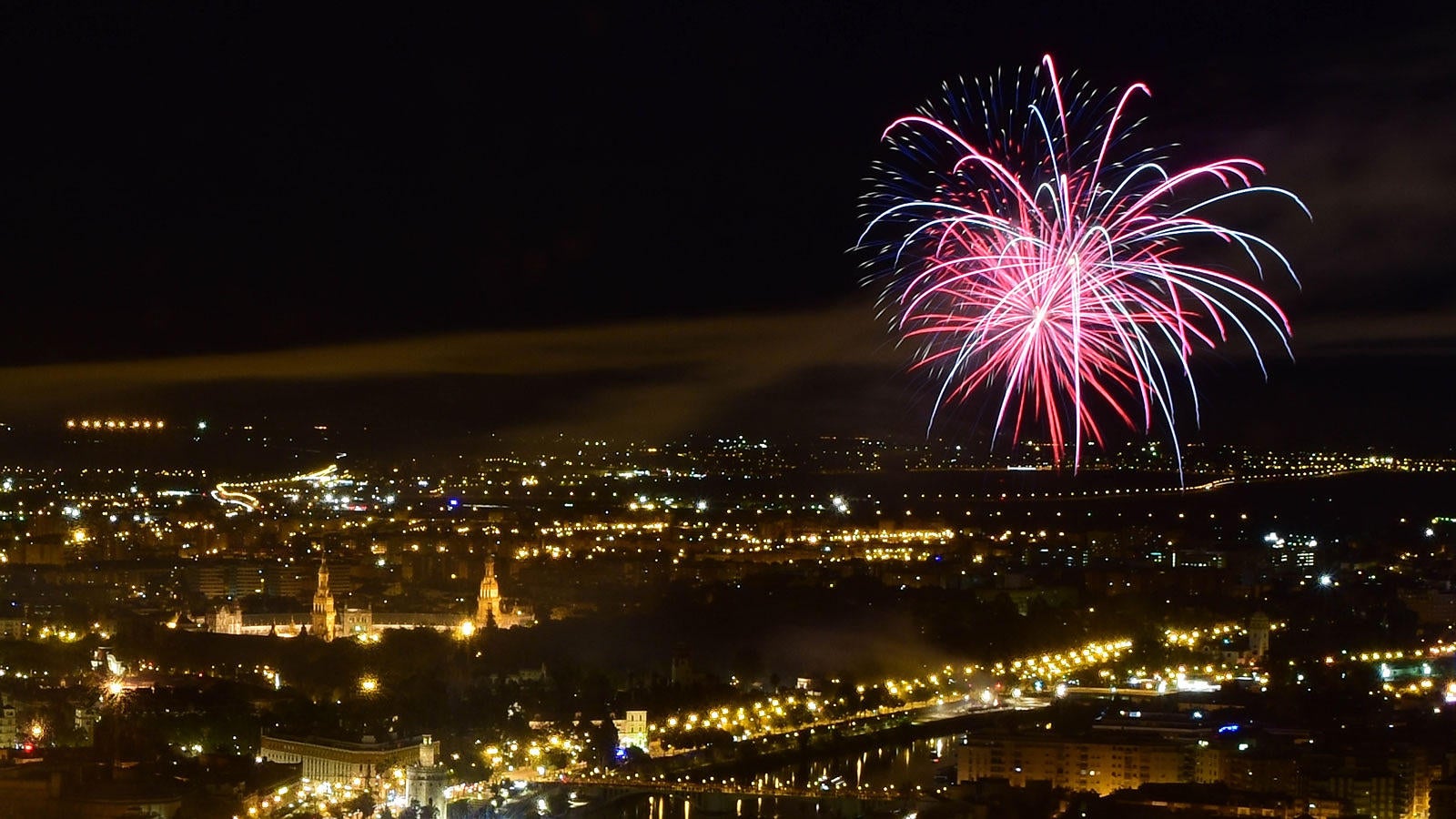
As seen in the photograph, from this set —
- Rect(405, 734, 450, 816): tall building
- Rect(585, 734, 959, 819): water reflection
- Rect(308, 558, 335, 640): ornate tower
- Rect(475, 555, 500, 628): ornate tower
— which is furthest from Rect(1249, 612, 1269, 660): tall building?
Rect(405, 734, 450, 816): tall building

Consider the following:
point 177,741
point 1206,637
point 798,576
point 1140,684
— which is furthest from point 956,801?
point 798,576

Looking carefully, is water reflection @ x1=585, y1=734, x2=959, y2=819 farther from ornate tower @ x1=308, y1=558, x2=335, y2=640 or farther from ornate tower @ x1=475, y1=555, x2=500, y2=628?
ornate tower @ x1=308, y1=558, x2=335, y2=640

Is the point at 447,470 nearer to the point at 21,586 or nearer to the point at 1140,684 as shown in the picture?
the point at 21,586

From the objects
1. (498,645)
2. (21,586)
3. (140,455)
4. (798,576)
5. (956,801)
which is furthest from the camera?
(140,455)

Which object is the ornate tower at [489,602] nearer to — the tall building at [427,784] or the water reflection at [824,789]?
the water reflection at [824,789]

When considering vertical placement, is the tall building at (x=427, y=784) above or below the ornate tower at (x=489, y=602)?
below

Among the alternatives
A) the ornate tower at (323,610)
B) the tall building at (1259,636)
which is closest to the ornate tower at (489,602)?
the ornate tower at (323,610)
